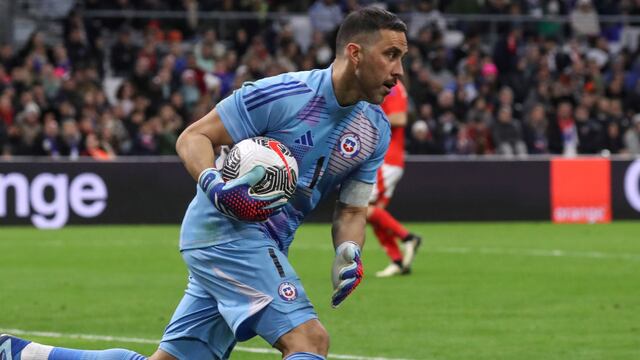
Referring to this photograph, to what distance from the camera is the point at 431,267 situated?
1603 centimetres

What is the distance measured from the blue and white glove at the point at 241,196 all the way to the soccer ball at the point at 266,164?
1.0 inches

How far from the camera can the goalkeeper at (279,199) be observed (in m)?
6.18

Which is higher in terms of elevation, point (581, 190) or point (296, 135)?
point (296, 135)

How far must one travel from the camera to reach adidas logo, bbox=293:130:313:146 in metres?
6.38

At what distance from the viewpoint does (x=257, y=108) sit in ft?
20.7

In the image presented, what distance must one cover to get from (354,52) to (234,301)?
47.0 inches

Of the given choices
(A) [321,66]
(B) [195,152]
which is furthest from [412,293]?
(A) [321,66]

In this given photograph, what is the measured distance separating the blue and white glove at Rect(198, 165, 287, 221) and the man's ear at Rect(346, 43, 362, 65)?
0.72 metres

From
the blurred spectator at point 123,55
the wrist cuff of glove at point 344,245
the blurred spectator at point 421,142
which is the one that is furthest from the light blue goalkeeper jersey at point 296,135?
the blurred spectator at point 123,55

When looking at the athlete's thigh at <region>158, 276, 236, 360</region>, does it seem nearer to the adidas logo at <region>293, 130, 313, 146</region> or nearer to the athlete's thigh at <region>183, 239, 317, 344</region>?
the athlete's thigh at <region>183, 239, 317, 344</region>

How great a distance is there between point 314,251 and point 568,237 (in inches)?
164

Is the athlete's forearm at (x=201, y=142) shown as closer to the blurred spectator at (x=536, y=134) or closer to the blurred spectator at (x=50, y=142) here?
the blurred spectator at (x=50, y=142)

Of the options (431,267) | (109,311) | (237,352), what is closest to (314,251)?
(431,267)

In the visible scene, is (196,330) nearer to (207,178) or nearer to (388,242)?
(207,178)
